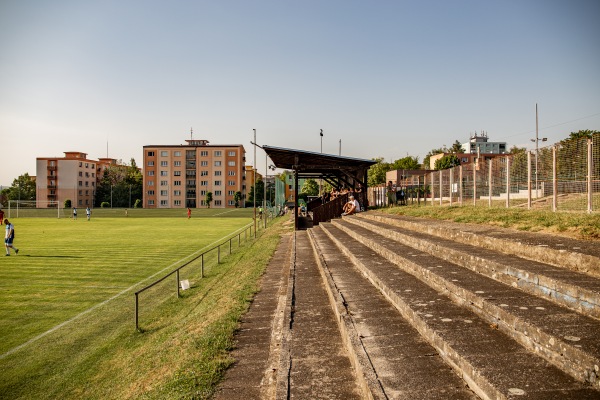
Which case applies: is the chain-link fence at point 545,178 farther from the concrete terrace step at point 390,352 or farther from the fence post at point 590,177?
the concrete terrace step at point 390,352

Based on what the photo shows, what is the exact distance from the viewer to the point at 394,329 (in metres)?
4.10

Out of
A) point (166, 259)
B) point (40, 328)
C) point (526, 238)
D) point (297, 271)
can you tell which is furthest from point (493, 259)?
point (166, 259)

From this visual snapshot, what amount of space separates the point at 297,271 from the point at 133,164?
127 metres

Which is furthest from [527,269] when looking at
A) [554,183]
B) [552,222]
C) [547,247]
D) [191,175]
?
[191,175]

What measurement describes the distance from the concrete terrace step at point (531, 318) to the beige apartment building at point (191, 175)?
90209 mm

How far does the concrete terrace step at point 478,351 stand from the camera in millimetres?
2512

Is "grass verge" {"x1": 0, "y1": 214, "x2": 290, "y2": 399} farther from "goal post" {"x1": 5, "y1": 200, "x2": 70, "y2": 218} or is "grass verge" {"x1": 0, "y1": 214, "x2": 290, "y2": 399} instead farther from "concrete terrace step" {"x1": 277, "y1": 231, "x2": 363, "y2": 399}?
"goal post" {"x1": 5, "y1": 200, "x2": 70, "y2": 218}

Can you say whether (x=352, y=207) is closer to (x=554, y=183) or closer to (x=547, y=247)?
(x=554, y=183)

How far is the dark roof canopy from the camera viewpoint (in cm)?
1735

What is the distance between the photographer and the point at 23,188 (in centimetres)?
11056

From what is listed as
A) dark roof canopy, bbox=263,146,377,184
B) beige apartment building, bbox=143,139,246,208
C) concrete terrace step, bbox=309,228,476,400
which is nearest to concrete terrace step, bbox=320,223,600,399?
concrete terrace step, bbox=309,228,476,400

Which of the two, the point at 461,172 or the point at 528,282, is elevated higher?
the point at 461,172

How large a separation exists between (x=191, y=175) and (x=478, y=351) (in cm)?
9696

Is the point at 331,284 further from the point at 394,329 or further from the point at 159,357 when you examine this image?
the point at 159,357
